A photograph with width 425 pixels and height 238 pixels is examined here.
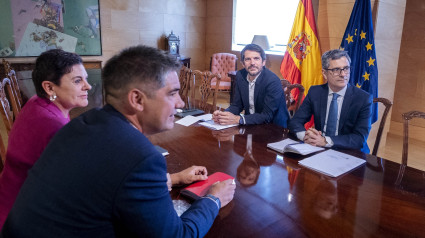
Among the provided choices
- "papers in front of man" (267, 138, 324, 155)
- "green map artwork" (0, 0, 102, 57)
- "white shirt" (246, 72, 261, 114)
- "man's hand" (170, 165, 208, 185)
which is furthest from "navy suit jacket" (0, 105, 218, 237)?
"green map artwork" (0, 0, 102, 57)

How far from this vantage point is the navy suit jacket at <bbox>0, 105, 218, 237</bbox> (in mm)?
810

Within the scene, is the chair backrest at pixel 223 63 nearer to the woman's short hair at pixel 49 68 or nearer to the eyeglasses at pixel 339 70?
the eyeglasses at pixel 339 70

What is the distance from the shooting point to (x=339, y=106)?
2240mm

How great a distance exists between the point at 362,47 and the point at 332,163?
233 cm

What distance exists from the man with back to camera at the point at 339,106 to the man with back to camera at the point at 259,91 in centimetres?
32

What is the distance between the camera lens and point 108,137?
0.86 m

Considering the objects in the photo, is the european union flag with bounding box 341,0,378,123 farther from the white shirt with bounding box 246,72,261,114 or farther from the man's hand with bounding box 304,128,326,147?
the man's hand with bounding box 304,128,326,147

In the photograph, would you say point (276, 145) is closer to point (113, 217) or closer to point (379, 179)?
point (379, 179)

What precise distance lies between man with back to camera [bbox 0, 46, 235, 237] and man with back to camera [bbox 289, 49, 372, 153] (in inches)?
52.8

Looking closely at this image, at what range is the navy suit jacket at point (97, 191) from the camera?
31.9 inches

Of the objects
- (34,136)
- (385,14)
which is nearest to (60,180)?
(34,136)

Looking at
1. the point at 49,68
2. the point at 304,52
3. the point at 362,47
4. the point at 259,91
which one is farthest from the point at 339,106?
the point at 304,52

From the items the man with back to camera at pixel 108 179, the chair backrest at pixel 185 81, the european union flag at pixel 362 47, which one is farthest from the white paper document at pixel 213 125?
the european union flag at pixel 362 47

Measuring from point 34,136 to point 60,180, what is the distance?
67 cm
